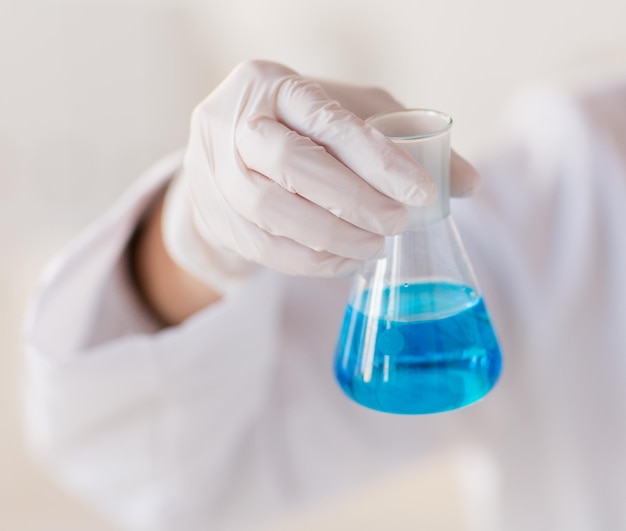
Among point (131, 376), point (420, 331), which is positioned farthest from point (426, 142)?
point (131, 376)

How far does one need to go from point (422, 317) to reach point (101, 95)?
6.46ft

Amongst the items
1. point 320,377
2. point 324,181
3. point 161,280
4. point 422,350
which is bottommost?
point 320,377

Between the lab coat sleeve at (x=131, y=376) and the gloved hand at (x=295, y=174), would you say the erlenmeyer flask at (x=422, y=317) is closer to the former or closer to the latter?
the gloved hand at (x=295, y=174)

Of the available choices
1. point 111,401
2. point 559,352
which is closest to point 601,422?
point 559,352

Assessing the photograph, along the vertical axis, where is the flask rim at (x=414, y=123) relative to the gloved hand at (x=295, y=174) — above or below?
above

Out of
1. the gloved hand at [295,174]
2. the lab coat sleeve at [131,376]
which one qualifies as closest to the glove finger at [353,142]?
the gloved hand at [295,174]

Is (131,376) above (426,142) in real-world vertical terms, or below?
below

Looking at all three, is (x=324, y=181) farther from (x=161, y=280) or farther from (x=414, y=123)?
(x=161, y=280)

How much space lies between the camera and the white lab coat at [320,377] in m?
1.06

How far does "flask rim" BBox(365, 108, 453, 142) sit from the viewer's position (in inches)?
22.6

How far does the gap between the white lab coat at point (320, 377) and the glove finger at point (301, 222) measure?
1.26 feet

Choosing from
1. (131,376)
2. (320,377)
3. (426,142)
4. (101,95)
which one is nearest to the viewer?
(426,142)

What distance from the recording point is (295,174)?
2.07 feet

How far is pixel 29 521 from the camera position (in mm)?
2357
